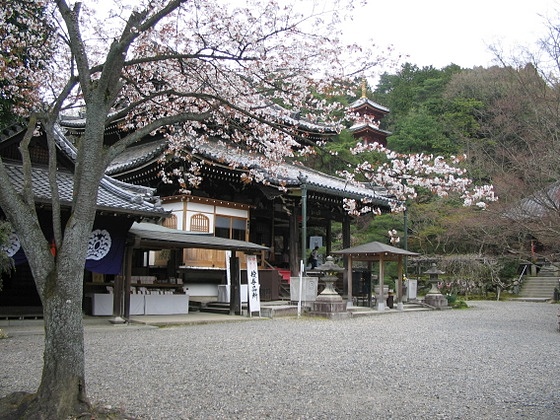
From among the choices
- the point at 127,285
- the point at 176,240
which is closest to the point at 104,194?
the point at 176,240

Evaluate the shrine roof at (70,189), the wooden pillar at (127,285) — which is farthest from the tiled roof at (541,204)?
the wooden pillar at (127,285)

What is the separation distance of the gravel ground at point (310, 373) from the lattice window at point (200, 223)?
555 centimetres

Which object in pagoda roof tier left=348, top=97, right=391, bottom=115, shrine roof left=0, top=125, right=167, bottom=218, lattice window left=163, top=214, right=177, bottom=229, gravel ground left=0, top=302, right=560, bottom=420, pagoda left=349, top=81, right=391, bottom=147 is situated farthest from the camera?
pagoda roof tier left=348, top=97, right=391, bottom=115

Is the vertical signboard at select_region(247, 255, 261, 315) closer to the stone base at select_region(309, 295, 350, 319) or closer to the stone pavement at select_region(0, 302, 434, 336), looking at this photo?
the stone pavement at select_region(0, 302, 434, 336)

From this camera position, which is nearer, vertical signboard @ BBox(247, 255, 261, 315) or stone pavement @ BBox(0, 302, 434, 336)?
stone pavement @ BBox(0, 302, 434, 336)

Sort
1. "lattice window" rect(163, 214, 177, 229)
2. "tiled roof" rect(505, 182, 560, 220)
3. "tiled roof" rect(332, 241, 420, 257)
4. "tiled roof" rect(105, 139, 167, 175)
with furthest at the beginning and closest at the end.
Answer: "lattice window" rect(163, 214, 177, 229) < "tiled roof" rect(332, 241, 420, 257) < "tiled roof" rect(105, 139, 167, 175) < "tiled roof" rect(505, 182, 560, 220)

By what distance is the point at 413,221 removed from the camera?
2842 cm

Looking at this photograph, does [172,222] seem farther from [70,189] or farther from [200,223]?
[70,189]

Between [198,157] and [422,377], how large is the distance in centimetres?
950

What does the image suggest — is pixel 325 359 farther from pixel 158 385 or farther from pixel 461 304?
pixel 461 304

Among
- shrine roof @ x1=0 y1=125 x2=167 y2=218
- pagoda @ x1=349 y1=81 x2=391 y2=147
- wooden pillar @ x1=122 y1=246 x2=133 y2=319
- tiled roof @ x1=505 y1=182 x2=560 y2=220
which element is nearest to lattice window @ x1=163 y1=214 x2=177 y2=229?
shrine roof @ x1=0 y1=125 x2=167 y2=218

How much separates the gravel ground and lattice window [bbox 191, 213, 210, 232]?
555 cm

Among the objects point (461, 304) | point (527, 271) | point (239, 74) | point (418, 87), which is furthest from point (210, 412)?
point (418, 87)

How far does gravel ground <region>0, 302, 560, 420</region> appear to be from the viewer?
4.64 metres
